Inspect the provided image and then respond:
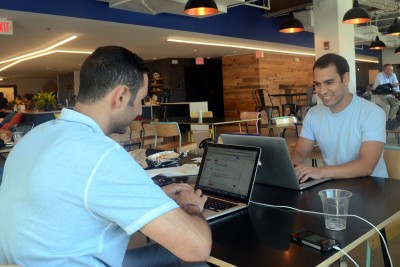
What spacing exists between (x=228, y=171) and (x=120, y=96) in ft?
2.07

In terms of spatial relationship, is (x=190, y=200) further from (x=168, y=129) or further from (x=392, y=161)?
(x=168, y=129)

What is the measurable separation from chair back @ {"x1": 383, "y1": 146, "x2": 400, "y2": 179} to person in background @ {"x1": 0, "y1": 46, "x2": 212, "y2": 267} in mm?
1490

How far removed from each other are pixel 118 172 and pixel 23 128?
14.5 feet

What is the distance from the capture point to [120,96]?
106 centimetres

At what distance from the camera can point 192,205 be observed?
1225 mm

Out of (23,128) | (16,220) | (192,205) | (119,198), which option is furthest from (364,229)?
(23,128)

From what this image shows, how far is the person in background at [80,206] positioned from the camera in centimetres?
86

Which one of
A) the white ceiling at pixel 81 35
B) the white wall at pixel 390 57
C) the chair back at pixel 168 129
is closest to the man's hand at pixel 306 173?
the chair back at pixel 168 129

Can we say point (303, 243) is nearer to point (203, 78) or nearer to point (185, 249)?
point (185, 249)

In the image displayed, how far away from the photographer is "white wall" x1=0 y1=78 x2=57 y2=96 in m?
21.5

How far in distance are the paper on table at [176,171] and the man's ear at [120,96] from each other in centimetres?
91

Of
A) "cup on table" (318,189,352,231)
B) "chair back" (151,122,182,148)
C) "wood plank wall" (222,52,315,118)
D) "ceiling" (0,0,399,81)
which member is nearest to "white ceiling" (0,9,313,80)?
"ceiling" (0,0,399,81)

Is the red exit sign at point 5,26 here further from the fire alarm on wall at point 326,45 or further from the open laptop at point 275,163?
the fire alarm on wall at point 326,45

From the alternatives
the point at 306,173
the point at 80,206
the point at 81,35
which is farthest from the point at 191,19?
the point at 80,206
